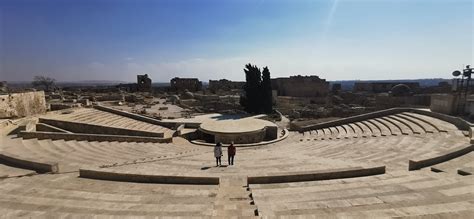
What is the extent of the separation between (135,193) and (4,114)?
55.4 feet

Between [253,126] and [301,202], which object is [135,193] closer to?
[301,202]

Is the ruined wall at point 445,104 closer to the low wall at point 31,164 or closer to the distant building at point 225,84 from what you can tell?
the low wall at point 31,164

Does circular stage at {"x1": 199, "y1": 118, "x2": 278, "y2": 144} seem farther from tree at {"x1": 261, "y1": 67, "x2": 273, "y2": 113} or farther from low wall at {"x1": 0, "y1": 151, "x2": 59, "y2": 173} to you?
low wall at {"x1": 0, "y1": 151, "x2": 59, "y2": 173}

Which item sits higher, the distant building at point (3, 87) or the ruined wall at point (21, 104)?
the distant building at point (3, 87)

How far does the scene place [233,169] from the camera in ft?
31.1

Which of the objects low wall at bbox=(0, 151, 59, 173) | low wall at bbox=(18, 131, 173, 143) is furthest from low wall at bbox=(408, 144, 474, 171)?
low wall at bbox=(18, 131, 173, 143)

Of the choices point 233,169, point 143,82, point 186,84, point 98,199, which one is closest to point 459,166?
point 233,169

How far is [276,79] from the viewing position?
2251 inches

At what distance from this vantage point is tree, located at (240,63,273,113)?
1224 inches

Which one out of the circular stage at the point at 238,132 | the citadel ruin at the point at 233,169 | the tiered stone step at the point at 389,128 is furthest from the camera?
the circular stage at the point at 238,132

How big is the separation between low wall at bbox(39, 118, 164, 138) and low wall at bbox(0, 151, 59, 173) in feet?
23.4

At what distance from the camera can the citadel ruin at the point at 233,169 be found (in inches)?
225

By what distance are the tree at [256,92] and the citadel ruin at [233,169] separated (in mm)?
9795

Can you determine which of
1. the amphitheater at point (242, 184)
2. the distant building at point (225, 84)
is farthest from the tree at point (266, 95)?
the distant building at point (225, 84)
